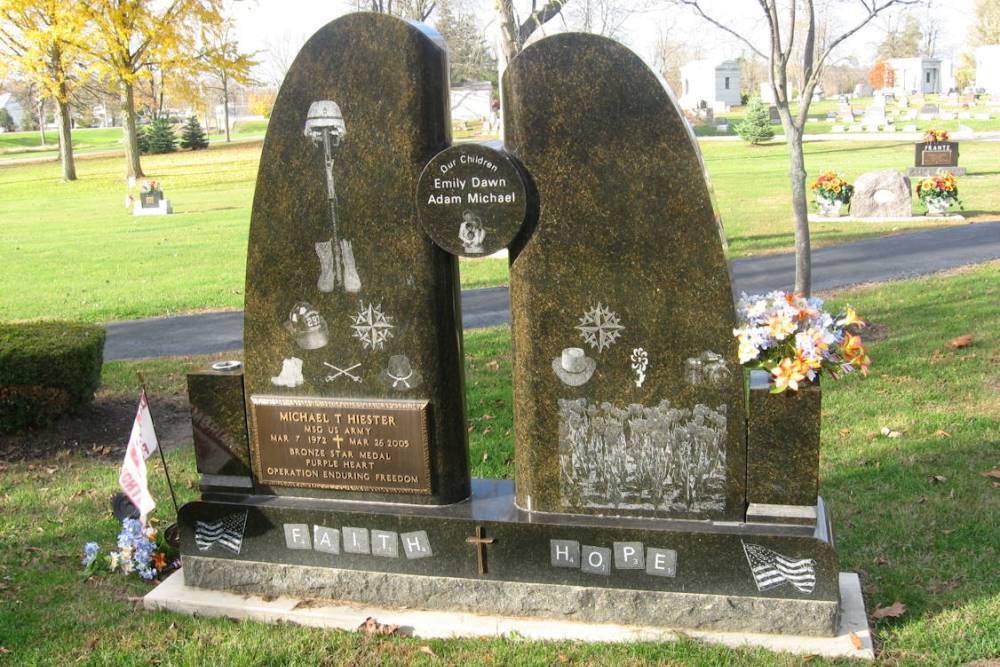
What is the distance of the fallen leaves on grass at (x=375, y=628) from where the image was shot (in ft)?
14.8

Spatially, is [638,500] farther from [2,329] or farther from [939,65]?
[939,65]

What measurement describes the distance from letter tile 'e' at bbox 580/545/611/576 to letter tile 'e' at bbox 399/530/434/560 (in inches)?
31.3

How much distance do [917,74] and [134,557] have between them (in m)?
96.6

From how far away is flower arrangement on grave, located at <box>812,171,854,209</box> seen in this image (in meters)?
18.7

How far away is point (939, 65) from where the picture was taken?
89.1 metres

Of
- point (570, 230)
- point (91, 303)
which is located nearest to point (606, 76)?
point (570, 230)

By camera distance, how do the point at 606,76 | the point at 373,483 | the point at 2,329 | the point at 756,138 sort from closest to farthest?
A: the point at 606,76 < the point at 373,483 < the point at 2,329 < the point at 756,138

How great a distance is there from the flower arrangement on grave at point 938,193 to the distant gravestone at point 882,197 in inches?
13.4

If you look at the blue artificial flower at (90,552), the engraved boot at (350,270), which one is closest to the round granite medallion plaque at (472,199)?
the engraved boot at (350,270)

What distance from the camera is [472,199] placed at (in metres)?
4.33

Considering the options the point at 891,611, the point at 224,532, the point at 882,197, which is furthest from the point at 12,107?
the point at 891,611

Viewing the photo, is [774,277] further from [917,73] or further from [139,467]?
[917,73]

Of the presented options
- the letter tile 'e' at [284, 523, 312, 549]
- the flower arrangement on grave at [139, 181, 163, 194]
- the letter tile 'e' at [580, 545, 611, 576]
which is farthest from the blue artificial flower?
the flower arrangement on grave at [139, 181, 163, 194]

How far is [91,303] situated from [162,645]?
34.2 ft
